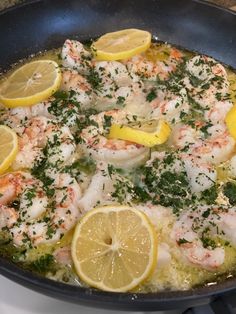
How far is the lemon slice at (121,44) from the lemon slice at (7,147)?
2.64ft

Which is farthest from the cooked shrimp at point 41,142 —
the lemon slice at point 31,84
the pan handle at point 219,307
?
the pan handle at point 219,307

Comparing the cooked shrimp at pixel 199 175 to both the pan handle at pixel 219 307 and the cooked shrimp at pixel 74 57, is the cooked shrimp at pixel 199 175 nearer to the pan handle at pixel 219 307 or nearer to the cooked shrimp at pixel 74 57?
the pan handle at pixel 219 307

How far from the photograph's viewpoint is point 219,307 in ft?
5.55

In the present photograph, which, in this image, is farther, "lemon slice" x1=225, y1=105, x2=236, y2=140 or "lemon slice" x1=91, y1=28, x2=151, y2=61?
"lemon slice" x1=91, y1=28, x2=151, y2=61

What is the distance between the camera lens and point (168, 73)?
112 inches

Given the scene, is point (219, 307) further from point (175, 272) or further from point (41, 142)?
point (41, 142)

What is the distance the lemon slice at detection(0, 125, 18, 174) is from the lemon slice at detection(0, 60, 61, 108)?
0.26 m

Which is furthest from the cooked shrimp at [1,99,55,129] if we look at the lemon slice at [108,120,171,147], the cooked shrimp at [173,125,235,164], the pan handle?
the pan handle

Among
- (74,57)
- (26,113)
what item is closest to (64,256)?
(26,113)

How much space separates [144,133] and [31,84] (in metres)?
0.71

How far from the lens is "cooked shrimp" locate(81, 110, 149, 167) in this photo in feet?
7.61

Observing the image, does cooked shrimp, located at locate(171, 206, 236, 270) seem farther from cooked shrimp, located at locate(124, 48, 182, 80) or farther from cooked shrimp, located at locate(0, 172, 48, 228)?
cooked shrimp, located at locate(124, 48, 182, 80)

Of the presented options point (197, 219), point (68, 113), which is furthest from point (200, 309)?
point (68, 113)

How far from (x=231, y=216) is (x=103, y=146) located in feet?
2.19
